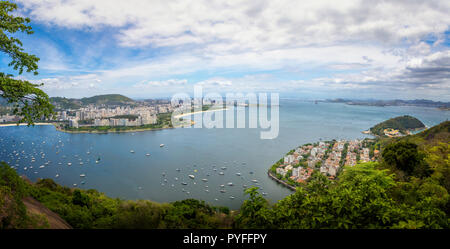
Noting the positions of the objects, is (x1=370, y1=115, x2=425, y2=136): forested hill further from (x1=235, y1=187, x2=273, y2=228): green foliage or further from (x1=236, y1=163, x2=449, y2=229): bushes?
(x1=235, y1=187, x2=273, y2=228): green foliage

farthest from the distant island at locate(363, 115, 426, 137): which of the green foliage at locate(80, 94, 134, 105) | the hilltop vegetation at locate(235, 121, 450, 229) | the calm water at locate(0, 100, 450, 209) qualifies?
the green foliage at locate(80, 94, 134, 105)

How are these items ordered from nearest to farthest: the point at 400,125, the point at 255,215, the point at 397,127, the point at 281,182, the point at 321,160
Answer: the point at 255,215, the point at 281,182, the point at 321,160, the point at 397,127, the point at 400,125

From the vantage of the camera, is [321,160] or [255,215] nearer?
[255,215]

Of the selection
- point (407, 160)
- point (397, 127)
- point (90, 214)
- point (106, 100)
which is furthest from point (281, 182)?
point (106, 100)

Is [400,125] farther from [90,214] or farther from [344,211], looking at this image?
[90,214]

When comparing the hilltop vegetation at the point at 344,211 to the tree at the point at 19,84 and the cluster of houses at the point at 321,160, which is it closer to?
the tree at the point at 19,84

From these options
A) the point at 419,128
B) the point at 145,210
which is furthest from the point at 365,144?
the point at 145,210
